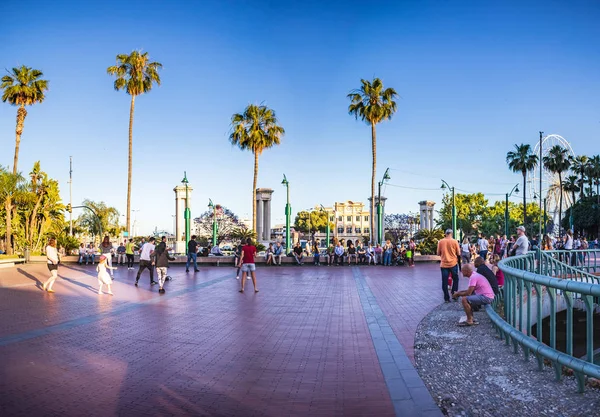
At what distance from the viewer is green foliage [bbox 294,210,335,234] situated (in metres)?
137

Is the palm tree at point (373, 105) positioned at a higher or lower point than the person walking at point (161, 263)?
higher

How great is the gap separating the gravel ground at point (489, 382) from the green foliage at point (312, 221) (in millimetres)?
127178

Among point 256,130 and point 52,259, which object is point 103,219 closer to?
point 256,130

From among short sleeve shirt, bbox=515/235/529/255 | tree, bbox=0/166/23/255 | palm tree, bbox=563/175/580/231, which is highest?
palm tree, bbox=563/175/580/231

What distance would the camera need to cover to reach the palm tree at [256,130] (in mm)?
40750

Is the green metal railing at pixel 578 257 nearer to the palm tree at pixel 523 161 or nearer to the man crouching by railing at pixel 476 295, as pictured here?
the man crouching by railing at pixel 476 295

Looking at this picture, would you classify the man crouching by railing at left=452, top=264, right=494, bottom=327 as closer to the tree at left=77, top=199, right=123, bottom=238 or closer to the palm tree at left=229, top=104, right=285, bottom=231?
the palm tree at left=229, top=104, right=285, bottom=231

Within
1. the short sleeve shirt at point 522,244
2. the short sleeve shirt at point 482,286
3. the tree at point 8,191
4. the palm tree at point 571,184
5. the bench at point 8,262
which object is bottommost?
the bench at point 8,262

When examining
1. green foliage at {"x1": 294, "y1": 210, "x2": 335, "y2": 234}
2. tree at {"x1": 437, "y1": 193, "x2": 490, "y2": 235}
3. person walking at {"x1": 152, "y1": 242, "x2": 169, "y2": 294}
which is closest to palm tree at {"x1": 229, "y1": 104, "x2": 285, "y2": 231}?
person walking at {"x1": 152, "y1": 242, "x2": 169, "y2": 294}

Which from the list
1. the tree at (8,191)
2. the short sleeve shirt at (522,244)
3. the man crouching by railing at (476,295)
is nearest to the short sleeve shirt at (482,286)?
the man crouching by railing at (476,295)

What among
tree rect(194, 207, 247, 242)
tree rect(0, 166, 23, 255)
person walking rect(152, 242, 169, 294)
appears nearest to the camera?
person walking rect(152, 242, 169, 294)

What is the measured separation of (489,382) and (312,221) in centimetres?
13206

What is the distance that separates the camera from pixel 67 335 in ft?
28.7

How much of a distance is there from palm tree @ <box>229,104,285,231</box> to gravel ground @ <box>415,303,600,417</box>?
110ft
